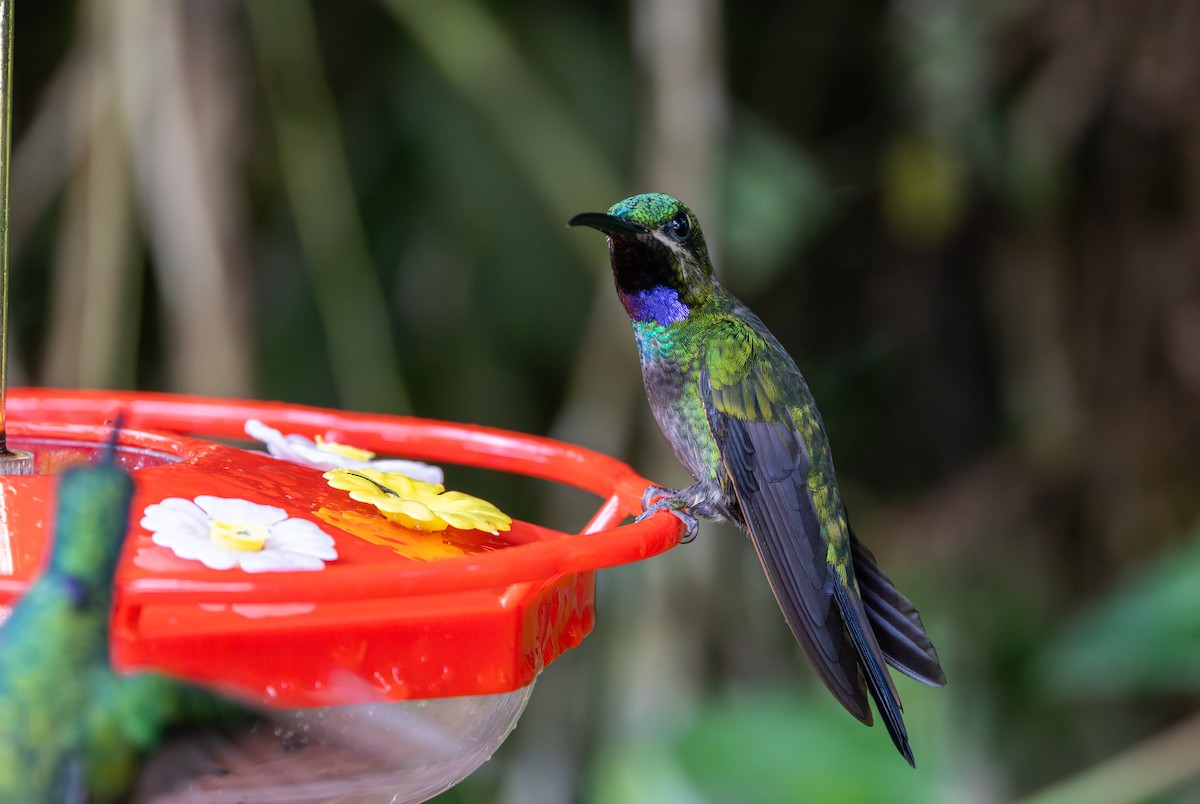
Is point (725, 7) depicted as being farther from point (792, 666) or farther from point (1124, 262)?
point (792, 666)

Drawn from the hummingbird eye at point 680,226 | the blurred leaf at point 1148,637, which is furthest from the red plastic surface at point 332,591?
the blurred leaf at point 1148,637

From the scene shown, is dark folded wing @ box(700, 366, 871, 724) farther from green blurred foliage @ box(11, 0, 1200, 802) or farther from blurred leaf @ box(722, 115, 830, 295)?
blurred leaf @ box(722, 115, 830, 295)

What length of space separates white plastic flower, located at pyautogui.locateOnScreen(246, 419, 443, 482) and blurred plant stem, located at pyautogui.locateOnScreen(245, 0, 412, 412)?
1965 millimetres

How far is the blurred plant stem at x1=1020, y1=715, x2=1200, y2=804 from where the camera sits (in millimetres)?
3125

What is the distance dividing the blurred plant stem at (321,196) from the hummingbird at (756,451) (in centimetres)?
165

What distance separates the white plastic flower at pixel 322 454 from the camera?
148 centimetres

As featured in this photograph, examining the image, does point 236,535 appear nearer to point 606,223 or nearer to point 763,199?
point 606,223

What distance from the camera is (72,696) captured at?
3.01 feet

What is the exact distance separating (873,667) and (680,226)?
0.69 meters

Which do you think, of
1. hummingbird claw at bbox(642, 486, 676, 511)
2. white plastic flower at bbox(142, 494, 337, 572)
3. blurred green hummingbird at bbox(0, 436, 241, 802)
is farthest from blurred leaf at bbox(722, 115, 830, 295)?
blurred green hummingbird at bbox(0, 436, 241, 802)

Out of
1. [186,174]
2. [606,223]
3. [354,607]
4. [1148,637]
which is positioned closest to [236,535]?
[354,607]

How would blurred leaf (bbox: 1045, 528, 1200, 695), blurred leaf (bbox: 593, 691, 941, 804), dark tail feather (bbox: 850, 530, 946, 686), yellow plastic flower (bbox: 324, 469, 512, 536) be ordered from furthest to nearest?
1. blurred leaf (bbox: 593, 691, 941, 804)
2. blurred leaf (bbox: 1045, 528, 1200, 695)
3. dark tail feather (bbox: 850, 530, 946, 686)
4. yellow plastic flower (bbox: 324, 469, 512, 536)

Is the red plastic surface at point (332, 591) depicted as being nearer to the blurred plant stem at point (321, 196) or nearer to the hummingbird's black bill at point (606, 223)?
the hummingbird's black bill at point (606, 223)

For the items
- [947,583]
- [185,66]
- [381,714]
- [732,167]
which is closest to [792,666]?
[947,583]
